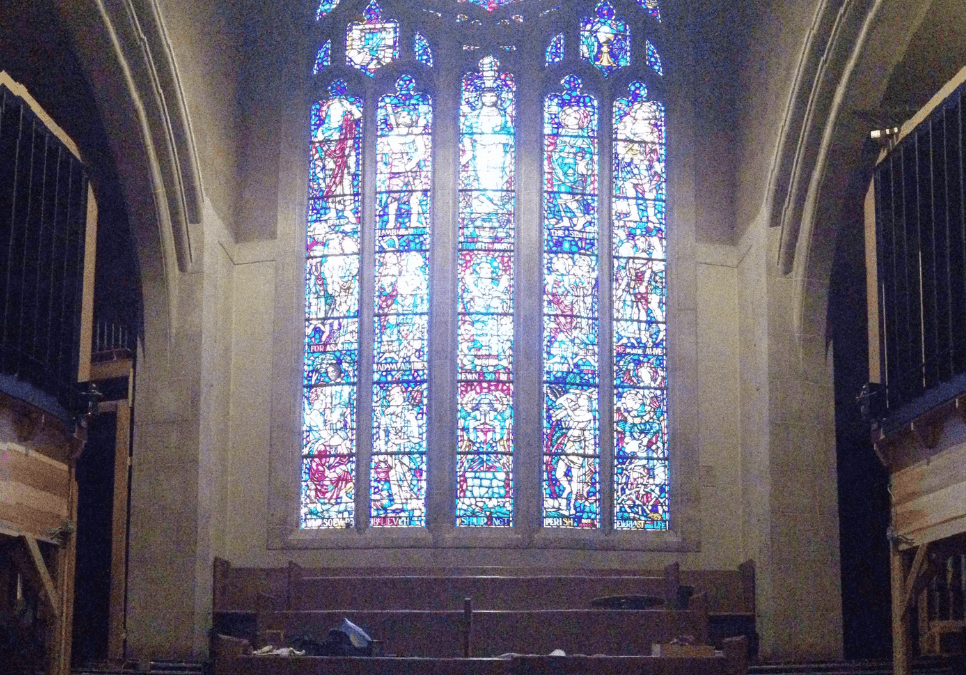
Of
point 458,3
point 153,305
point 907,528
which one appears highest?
point 458,3

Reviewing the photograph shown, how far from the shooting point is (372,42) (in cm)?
1542

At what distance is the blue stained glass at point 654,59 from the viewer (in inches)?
606

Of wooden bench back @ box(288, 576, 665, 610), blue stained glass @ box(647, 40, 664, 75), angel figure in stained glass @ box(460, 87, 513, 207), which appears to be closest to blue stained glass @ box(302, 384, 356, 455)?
wooden bench back @ box(288, 576, 665, 610)

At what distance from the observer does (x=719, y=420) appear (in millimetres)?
14367

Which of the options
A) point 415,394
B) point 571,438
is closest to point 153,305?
point 415,394

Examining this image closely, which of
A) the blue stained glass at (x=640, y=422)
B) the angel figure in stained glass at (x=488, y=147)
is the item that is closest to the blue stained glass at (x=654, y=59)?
the angel figure in stained glass at (x=488, y=147)

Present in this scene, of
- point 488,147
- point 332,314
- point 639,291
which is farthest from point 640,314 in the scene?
point 332,314

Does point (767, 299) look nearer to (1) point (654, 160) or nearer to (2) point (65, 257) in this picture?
(1) point (654, 160)

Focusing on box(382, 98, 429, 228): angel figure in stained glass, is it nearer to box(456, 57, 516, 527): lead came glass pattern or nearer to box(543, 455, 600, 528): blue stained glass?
box(456, 57, 516, 527): lead came glass pattern

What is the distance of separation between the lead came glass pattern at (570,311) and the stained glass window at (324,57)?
2067mm

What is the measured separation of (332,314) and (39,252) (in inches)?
150

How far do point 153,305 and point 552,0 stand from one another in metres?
4.81

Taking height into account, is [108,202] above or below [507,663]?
above

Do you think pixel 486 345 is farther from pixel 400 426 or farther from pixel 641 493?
pixel 641 493
